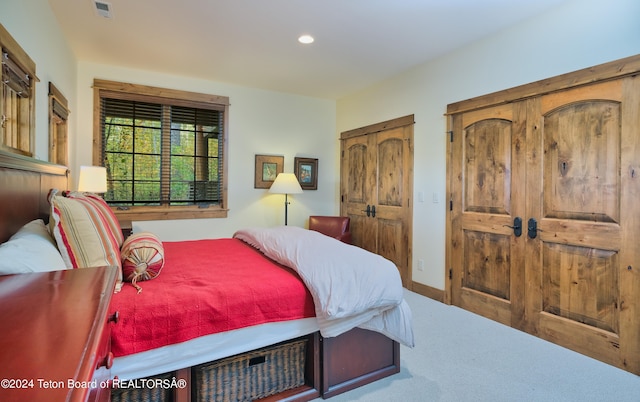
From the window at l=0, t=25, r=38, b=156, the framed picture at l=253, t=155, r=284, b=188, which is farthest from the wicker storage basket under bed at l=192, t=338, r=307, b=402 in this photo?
the framed picture at l=253, t=155, r=284, b=188

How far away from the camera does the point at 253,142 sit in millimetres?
4668

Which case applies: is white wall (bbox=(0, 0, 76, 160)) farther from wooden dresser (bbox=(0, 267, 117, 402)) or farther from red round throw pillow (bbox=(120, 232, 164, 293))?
wooden dresser (bbox=(0, 267, 117, 402))

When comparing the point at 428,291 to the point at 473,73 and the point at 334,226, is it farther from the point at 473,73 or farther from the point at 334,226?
the point at 473,73

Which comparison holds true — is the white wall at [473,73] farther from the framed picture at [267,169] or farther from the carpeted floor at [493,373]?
the framed picture at [267,169]

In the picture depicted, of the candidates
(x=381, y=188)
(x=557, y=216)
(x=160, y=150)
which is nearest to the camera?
(x=557, y=216)

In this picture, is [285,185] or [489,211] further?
[285,185]

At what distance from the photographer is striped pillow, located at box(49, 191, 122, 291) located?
1.43 meters

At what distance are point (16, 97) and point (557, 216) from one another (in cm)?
394

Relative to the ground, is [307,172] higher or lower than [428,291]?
A: higher

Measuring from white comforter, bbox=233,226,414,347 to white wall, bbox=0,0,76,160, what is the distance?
2.06 meters

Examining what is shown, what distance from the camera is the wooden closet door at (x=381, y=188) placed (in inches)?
155

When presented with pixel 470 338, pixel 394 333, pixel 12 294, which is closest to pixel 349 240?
pixel 470 338

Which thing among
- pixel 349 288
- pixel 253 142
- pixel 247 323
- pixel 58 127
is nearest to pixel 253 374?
pixel 247 323

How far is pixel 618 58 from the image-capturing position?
7.27 feet
